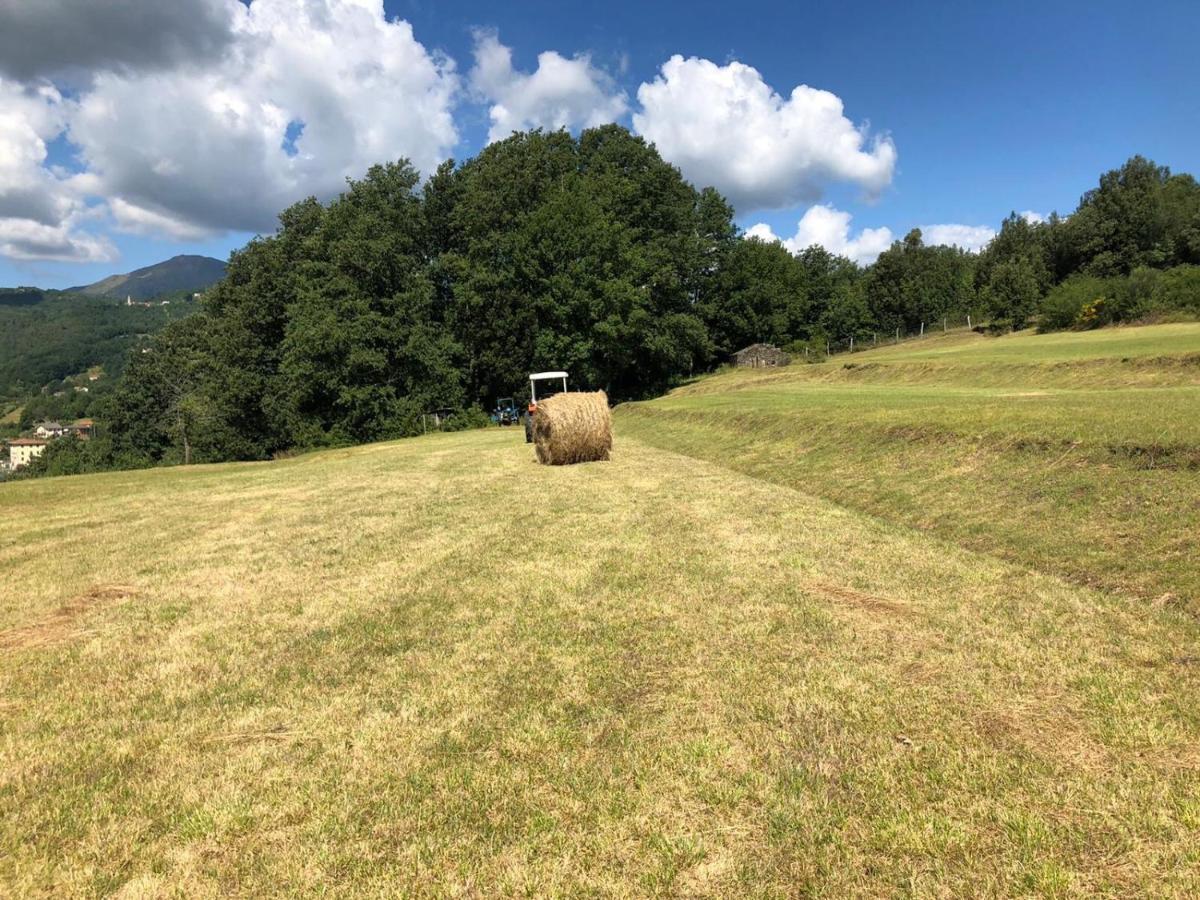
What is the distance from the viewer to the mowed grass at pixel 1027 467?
7.75 metres

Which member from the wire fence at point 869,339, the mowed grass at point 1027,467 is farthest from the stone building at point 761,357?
the mowed grass at point 1027,467

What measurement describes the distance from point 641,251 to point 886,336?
187ft

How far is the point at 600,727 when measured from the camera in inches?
171

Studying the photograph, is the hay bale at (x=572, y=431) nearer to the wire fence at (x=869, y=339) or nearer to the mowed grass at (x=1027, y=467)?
the mowed grass at (x=1027, y=467)

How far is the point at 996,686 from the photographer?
15.6 feet

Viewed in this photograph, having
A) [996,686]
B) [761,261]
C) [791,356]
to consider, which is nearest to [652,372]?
[791,356]

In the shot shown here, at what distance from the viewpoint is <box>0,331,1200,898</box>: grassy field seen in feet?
10.5

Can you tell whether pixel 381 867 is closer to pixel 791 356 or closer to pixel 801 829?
pixel 801 829

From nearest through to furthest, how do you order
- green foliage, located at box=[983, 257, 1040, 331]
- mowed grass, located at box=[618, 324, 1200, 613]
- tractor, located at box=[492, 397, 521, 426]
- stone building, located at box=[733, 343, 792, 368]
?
mowed grass, located at box=[618, 324, 1200, 613] → tractor, located at box=[492, 397, 521, 426] → green foliage, located at box=[983, 257, 1040, 331] → stone building, located at box=[733, 343, 792, 368]

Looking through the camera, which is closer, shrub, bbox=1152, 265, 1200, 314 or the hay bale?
the hay bale

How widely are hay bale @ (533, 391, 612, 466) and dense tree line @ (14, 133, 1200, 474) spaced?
32872 millimetres

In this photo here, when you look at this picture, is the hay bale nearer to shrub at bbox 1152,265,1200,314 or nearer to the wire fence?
shrub at bbox 1152,265,1200,314

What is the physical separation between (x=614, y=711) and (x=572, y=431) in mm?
13764

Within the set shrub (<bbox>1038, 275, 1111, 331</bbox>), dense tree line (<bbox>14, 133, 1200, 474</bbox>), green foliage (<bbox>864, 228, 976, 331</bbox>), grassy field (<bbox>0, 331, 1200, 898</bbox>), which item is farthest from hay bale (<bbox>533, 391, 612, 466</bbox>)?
green foliage (<bbox>864, 228, 976, 331</bbox>)
